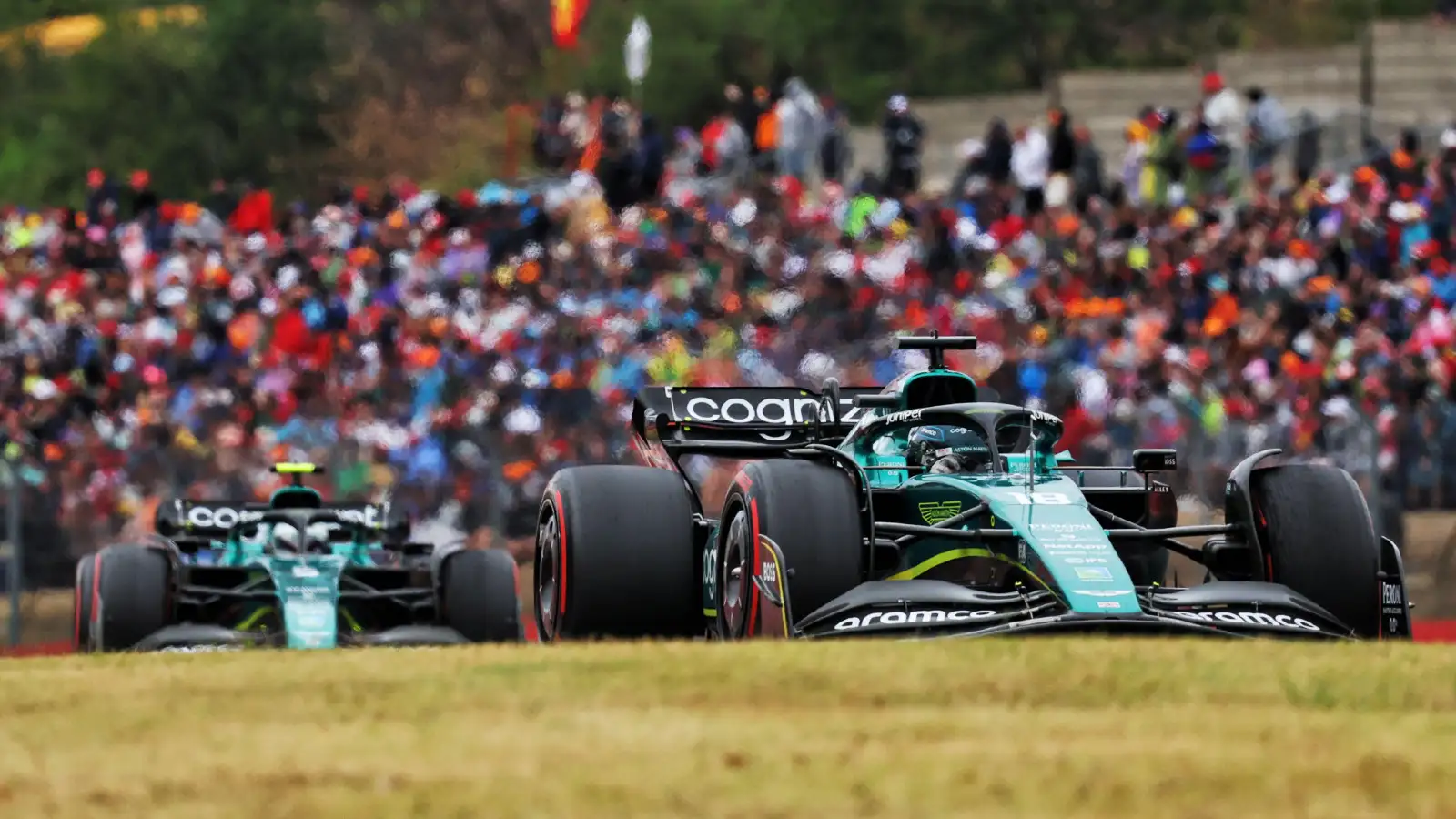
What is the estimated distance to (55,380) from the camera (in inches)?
971

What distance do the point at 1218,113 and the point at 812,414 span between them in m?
17.4

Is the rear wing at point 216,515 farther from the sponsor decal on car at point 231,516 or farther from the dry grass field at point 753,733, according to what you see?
the dry grass field at point 753,733

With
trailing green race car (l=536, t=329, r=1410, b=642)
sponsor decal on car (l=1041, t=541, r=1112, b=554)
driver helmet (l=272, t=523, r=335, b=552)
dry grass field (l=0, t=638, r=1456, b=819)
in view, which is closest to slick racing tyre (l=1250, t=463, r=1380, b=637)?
trailing green race car (l=536, t=329, r=1410, b=642)

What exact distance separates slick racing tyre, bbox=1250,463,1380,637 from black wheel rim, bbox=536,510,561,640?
3353mm

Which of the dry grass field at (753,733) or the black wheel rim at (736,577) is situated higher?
the black wheel rim at (736,577)

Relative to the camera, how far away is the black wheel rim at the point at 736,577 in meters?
11.2

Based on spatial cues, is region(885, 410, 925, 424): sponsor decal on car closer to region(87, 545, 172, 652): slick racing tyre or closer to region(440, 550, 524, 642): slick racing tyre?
region(440, 550, 524, 642): slick racing tyre

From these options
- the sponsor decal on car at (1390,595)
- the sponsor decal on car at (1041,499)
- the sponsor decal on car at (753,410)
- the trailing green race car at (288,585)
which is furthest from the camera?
the trailing green race car at (288,585)

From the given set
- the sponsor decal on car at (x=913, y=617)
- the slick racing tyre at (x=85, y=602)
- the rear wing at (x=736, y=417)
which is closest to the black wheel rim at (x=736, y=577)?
the sponsor decal on car at (x=913, y=617)

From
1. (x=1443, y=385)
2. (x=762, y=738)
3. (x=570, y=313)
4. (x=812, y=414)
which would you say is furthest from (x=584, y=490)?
(x=570, y=313)

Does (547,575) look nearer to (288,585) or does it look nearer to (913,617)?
(913,617)

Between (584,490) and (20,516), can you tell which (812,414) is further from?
Answer: (20,516)

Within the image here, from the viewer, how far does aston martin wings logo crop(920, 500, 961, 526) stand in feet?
38.1

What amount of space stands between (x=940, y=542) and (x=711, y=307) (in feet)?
46.9
